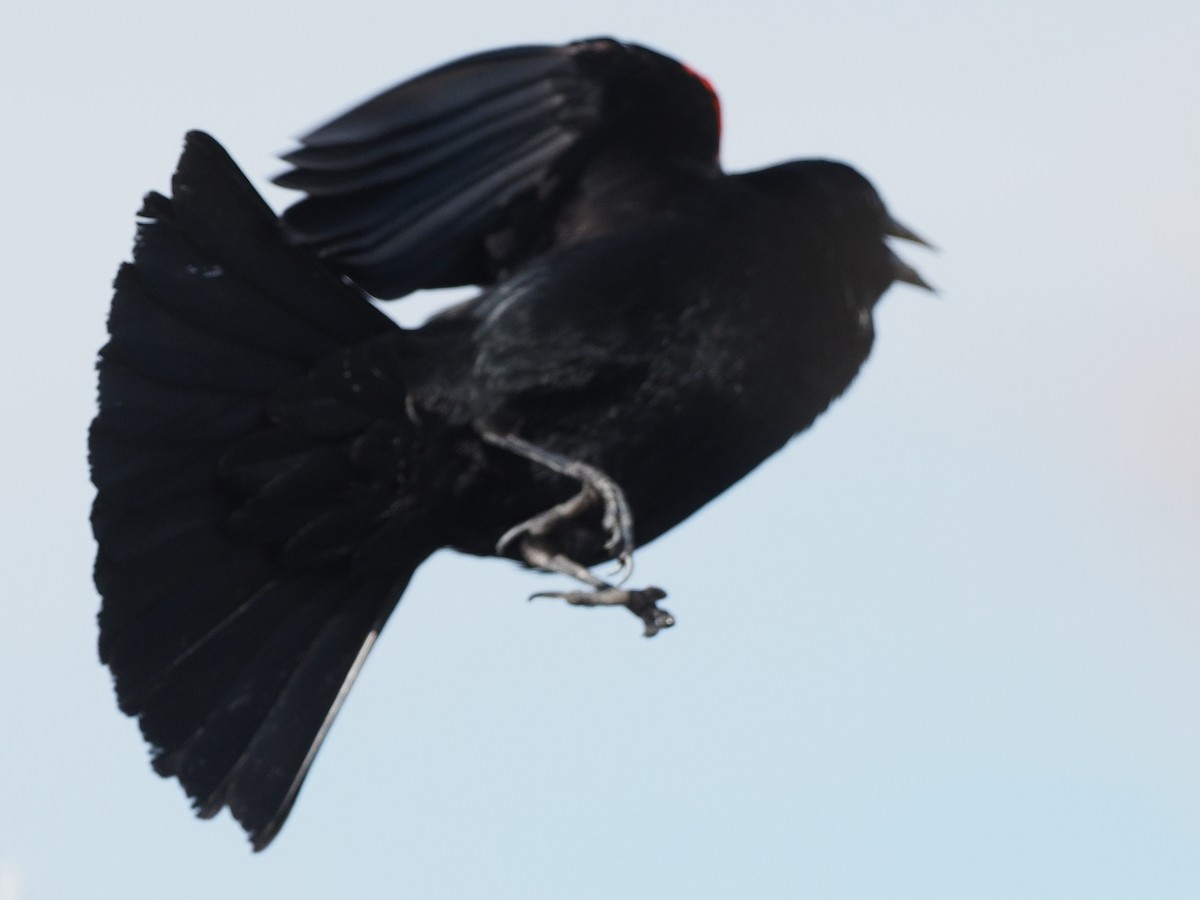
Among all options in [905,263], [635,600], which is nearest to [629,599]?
[635,600]

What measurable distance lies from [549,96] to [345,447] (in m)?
0.87

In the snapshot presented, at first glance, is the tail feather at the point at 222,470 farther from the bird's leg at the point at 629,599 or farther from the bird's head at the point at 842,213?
the bird's head at the point at 842,213

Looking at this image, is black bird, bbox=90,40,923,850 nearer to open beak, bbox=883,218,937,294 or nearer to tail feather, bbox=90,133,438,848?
tail feather, bbox=90,133,438,848

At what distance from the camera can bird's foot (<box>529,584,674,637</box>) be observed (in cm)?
504

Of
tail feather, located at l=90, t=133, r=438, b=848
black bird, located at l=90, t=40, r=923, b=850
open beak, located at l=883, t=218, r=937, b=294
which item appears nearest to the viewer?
black bird, located at l=90, t=40, r=923, b=850

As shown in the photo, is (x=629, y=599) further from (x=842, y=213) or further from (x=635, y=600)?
(x=842, y=213)

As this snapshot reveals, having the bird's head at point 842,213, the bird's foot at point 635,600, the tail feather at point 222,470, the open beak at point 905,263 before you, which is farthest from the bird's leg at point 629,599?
the open beak at point 905,263

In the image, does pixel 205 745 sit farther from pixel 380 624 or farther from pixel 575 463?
pixel 575 463

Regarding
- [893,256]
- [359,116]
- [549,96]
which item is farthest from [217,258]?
[893,256]

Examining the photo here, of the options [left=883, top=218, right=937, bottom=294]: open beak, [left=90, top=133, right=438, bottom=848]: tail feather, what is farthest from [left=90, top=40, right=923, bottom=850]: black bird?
[left=883, top=218, right=937, bottom=294]: open beak

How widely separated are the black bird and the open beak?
1.34 feet

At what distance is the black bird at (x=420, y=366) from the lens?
534cm

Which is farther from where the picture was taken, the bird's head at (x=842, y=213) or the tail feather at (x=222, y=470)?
the bird's head at (x=842, y=213)

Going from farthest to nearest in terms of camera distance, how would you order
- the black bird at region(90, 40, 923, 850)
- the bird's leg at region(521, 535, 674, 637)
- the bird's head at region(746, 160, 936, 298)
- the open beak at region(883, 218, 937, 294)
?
the open beak at region(883, 218, 937, 294) → the bird's head at region(746, 160, 936, 298) → the black bird at region(90, 40, 923, 850) → the bird's leg at region(521, 535, 674, 637)
